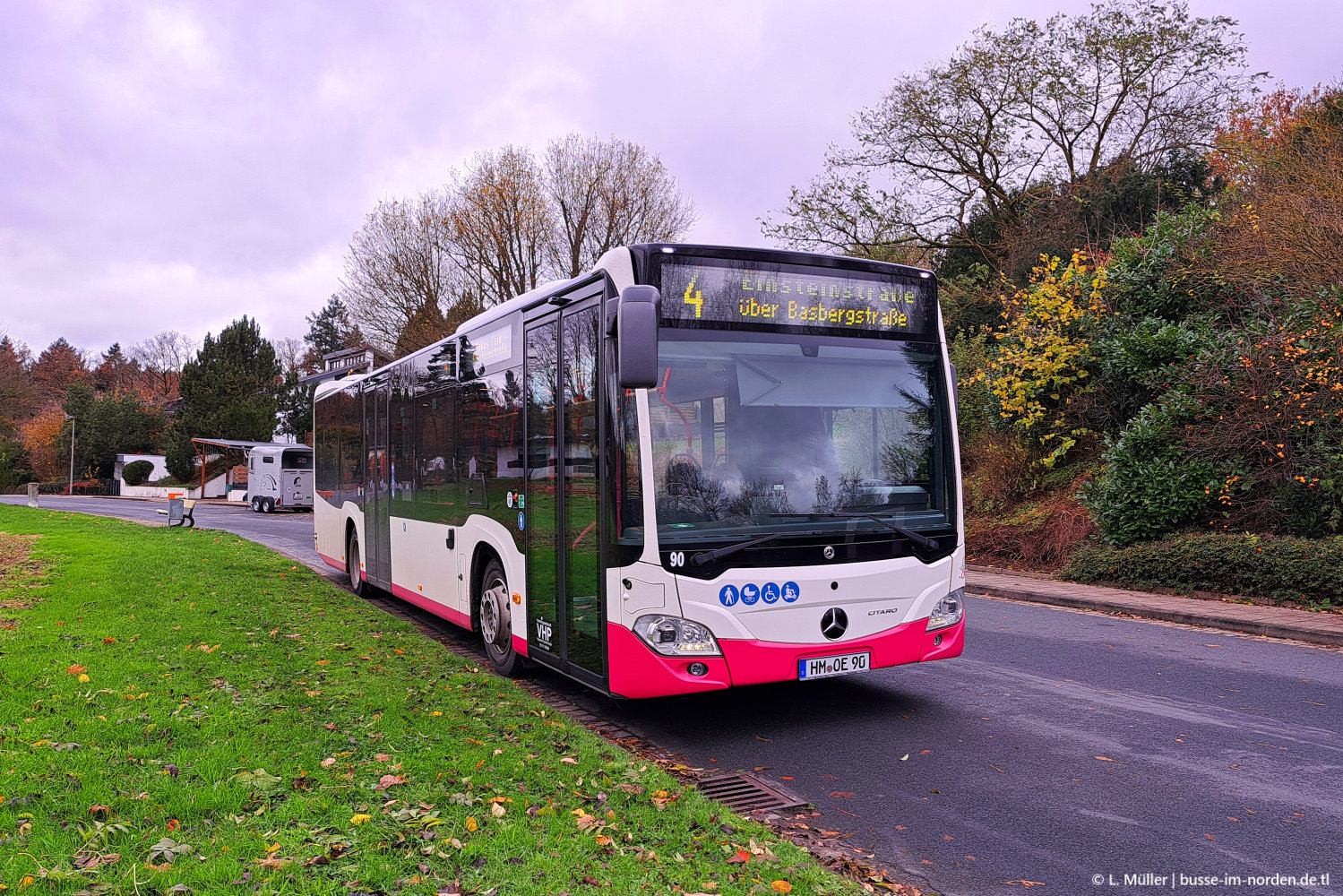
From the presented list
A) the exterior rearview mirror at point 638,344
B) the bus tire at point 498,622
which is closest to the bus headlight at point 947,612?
the exterior rearview mirror at point 638,344

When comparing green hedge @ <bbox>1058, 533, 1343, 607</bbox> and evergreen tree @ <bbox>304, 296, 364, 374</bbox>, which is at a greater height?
evergreen tree @ <bbox>304, 296, 364, 374</bbox>

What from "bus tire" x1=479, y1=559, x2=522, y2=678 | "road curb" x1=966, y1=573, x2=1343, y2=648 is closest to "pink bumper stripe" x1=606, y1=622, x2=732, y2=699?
"bus tire" x1=479, y1=559, x2=522, y2=678

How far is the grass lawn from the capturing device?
3.60m

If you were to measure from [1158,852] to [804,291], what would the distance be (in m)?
3.72

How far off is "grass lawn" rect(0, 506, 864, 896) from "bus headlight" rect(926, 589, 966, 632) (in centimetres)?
228

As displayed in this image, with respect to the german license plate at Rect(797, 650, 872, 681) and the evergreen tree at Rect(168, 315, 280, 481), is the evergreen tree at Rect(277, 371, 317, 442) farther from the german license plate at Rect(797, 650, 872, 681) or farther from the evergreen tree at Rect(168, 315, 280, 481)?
the german license plate at Rect(797, 650, 872, 681)

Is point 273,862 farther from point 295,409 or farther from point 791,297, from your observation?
point 295,409

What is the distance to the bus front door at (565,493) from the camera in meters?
6.04

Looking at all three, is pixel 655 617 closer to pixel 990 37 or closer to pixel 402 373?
pixel 402 373

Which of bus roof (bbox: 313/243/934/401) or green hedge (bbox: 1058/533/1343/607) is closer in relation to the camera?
bus roof (bbox: 313/243/934/401)

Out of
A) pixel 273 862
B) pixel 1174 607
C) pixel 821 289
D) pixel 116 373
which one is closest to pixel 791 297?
pixel 821 289

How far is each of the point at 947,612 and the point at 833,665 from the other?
1.05 m

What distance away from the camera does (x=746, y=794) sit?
496 cm

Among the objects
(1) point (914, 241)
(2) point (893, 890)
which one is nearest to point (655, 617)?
(2) point (893, 890)
